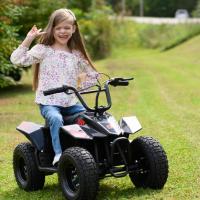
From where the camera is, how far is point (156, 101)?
16.0m

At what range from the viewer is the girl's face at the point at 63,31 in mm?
6695

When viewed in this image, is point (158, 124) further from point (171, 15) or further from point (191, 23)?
point (171, 15)

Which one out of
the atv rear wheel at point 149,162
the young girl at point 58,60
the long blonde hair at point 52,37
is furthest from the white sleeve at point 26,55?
the atv rear wheel at point 149,162

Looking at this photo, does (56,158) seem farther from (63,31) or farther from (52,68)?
(63,31)

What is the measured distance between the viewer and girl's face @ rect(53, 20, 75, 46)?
670cm

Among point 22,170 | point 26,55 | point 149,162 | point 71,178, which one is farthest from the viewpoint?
point 22,170

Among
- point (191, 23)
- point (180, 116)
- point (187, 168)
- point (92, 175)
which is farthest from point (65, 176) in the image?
point (191, 23)

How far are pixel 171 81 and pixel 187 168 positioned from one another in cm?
1405

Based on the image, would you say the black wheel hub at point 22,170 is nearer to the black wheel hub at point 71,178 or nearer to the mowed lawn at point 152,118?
the mowed lawn at point 152,118

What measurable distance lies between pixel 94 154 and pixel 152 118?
6520mm

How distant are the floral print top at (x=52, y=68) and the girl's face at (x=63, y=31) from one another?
5.2 inches

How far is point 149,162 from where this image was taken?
6312mm

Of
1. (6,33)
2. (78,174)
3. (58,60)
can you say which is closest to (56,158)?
(78,174)

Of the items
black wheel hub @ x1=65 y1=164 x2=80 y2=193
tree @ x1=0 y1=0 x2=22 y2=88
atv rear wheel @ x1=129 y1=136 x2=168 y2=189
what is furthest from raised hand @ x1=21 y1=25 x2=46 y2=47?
tree @ x1=0 y1=0 x2=22 y2=88
